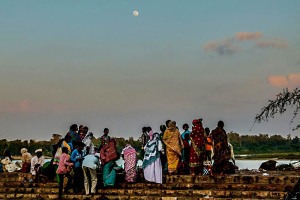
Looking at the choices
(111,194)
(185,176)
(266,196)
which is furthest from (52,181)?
(266,196)

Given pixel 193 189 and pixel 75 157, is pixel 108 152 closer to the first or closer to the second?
pixel 75 157

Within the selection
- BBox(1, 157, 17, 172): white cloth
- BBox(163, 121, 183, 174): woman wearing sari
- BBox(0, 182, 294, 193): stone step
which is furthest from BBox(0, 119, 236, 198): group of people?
BBox(1, 157, 17, 172): white cloth

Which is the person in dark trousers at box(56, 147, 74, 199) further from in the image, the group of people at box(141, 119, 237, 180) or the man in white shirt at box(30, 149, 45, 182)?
the group of people at box(141, 119, 237, 180)

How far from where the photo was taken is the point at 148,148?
15.7 meters

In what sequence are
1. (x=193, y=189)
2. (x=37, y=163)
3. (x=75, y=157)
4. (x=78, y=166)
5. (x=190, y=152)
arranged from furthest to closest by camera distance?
Answer: (x=37, y=163), (x=190, y=152), (x=78, y=166), (x=75, y=157), (x=193, y=189)

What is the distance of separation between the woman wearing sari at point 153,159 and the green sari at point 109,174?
1010mm

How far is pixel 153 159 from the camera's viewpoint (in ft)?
51.2

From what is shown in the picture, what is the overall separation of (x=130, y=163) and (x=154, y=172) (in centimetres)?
86

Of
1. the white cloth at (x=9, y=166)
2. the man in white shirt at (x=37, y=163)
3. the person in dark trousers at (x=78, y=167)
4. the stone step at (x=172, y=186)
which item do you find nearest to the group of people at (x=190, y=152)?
the stone step at (x=172, y=186)

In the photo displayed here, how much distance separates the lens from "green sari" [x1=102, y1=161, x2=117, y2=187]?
1540 centimetres

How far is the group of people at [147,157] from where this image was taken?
15094 mm

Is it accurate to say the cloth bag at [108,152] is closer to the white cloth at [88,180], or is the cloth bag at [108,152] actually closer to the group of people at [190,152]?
the white cloth at [88,180]

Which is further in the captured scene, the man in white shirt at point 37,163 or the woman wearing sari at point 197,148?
the man in white shirt at point 37,163

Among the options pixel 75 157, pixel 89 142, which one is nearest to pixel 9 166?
pixel 89 142
